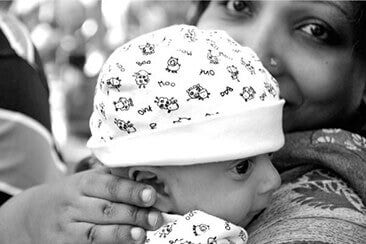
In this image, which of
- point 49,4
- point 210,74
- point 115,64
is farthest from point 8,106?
point 49,4

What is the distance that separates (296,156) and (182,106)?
362 millimetres

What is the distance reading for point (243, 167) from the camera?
1.15 meters

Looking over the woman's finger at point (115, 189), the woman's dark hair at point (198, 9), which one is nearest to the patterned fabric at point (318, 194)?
the woman's finger at point (115, 189)

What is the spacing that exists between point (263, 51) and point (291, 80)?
0.08 meters

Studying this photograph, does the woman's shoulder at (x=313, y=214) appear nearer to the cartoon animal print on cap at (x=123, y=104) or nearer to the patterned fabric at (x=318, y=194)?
the patterned fabric at (x=318, y=194)

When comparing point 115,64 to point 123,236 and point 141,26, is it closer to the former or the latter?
point 123,236

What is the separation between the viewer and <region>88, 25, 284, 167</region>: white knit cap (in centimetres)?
107

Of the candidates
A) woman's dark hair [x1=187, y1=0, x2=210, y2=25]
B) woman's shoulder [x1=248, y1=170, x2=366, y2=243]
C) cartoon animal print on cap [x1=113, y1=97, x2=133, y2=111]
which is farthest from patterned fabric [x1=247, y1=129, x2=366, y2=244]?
woman's dark hair [x1=187, y1=0, x2=210, y2=25]

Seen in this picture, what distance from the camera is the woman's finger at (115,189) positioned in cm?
111

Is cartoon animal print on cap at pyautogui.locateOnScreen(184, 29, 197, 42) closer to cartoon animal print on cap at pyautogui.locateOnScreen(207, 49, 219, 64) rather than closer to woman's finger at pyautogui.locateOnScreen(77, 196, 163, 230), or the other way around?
cartoon animal print on cap at pyautogui.locateOnScreen(207, 49, 219, 64)

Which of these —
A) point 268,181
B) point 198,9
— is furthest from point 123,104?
point 198,9

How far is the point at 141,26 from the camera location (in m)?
4.83

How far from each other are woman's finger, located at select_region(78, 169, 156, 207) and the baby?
0.08 ft

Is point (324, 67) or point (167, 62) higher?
point (167, 62)
